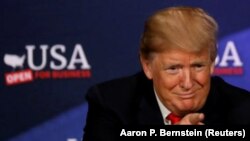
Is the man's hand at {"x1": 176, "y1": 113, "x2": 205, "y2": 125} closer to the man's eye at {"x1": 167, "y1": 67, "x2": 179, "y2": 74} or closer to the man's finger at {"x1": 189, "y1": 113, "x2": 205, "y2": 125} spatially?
the man's finger at {"x1": 189, "y1": 113, "x2": 205, "y2": 125}

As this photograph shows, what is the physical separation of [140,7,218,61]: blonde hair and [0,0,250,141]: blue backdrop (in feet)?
1.65

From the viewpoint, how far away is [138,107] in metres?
1.23

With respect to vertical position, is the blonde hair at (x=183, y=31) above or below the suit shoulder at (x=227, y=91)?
above

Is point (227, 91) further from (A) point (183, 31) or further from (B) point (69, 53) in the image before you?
(B) point (69, 53)

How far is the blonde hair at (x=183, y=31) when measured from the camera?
1058mm

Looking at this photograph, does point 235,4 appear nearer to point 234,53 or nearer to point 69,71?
point 234,53

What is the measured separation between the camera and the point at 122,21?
5.29 feet

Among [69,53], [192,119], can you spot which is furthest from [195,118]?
[69,53]

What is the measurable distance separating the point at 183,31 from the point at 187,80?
12 cm

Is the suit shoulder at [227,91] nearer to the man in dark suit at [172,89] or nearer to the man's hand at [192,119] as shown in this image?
the man in dark suit at [172,89]

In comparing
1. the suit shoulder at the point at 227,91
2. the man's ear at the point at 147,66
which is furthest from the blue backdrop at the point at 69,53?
the man's ear at the point at 147,66

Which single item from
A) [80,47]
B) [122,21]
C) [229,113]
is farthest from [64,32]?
[229,113]

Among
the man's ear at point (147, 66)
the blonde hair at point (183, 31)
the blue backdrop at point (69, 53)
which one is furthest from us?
the blue backdrop at point (69, 53)

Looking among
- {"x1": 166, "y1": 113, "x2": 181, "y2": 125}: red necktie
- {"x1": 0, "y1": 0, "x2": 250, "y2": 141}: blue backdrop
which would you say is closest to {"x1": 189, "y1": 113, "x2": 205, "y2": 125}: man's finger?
{"x1": 166, "y1": 113, "x2": 181, "y2": 125}: red necktie
